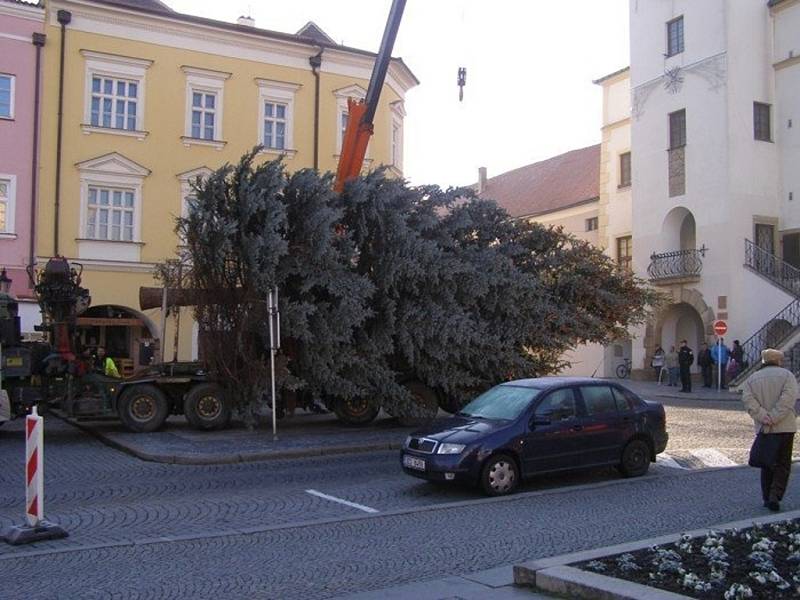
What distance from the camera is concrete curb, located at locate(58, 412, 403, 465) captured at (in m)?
13.5

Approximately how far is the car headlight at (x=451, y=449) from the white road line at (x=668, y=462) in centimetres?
430

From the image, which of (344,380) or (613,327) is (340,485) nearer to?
(344,380)

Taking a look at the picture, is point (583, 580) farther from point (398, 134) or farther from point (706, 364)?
point (398, 134)

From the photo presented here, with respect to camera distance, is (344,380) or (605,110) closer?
(344,380)

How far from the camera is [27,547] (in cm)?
785

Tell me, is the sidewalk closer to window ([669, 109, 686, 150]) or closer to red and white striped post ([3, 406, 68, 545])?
window ([669, 109, 686, 150])

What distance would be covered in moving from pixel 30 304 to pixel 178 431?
893 cm

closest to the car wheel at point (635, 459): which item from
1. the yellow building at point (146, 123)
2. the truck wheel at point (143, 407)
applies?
the truck wheel at point (143, 407)

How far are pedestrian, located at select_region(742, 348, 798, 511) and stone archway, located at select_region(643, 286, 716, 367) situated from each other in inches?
876

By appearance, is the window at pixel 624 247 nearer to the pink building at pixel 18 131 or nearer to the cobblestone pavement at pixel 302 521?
the pink building at pixel 18 131

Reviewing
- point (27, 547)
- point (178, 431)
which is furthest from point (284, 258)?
point (27, 547)

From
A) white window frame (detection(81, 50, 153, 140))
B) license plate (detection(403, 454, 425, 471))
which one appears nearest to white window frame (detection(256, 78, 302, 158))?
white window frame (detection(81, 50, 153, 140))

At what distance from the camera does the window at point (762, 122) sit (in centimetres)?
3288

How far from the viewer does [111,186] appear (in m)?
27.9
